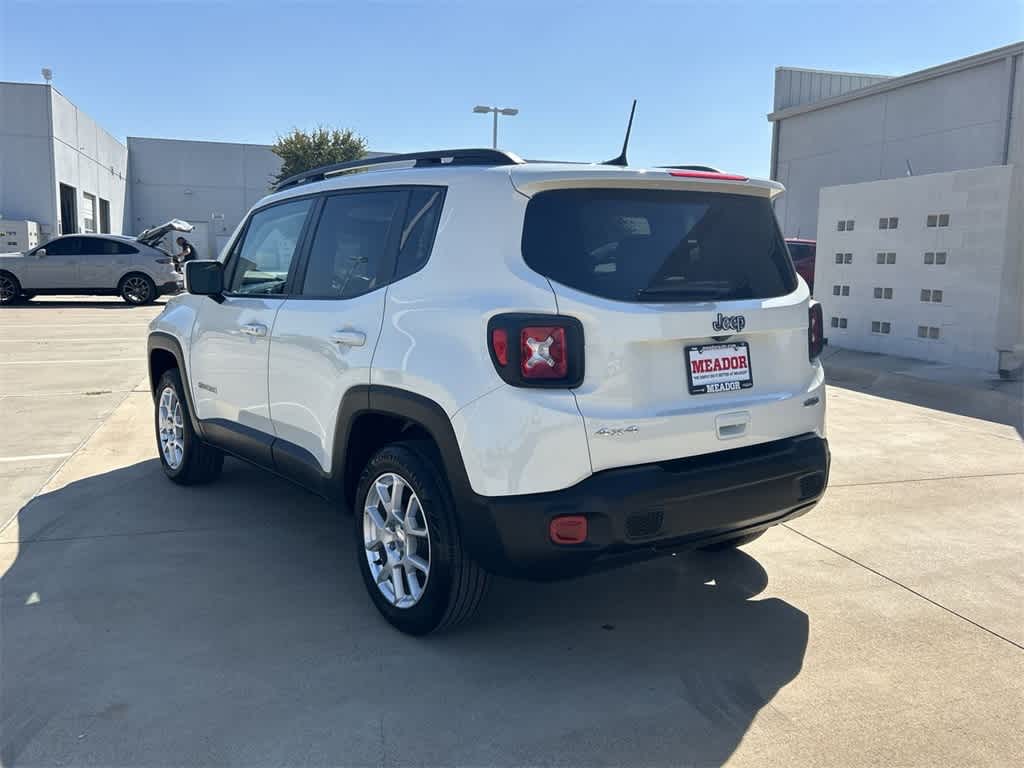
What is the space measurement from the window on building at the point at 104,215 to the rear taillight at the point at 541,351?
3966 centimetres

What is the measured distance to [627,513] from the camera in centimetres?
295

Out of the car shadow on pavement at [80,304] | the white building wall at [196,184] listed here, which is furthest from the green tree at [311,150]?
the car shadow on pavement at [80,304]

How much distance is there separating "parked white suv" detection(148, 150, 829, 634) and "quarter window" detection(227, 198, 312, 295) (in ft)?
1.35

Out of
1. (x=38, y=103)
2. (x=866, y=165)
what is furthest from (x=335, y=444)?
(x=38, y=103)

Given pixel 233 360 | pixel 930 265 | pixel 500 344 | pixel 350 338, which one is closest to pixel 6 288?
pixel 233 360

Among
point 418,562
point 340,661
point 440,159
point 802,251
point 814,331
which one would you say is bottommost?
point 340,661

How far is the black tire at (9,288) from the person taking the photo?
19.8 meters

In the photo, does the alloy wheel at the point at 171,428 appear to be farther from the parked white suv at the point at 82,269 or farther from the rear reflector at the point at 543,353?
the parked white suv at the point at 82,269

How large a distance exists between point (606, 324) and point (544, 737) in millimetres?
1378

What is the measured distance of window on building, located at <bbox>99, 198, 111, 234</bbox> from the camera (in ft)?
125

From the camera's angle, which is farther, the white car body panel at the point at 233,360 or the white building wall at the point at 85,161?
the white building wall at the point at 85,161

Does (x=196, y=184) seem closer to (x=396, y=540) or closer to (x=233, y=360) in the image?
(x=233, y=360)

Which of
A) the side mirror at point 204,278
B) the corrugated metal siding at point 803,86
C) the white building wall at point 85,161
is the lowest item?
the side mirror at point 204,278

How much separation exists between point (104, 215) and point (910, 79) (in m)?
32.8
